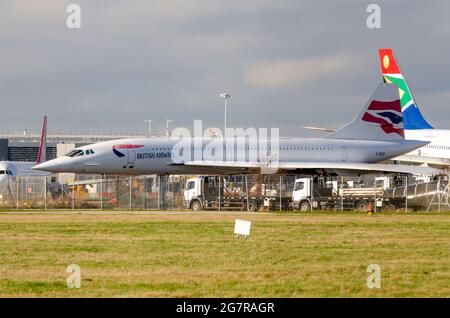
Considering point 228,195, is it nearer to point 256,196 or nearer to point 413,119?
point 256,196

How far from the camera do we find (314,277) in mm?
18891

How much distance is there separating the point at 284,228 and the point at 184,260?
11.8 meters

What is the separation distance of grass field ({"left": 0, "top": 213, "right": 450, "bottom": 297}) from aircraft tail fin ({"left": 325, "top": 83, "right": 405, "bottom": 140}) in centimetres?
4335

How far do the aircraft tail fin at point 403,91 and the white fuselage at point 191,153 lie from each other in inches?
974

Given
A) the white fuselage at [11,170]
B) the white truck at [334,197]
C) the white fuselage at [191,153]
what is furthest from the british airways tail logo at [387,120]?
the white fuselage at [11,170]

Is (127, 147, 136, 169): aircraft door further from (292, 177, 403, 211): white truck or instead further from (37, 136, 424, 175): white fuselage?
(292, 177, 403, 211): white truck

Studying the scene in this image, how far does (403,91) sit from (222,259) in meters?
92.4

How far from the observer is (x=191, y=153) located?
6994cm

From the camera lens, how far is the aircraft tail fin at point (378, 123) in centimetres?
7912

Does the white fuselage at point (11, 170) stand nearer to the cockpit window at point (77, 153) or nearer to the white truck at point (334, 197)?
the cockpit window at point (77, 153)

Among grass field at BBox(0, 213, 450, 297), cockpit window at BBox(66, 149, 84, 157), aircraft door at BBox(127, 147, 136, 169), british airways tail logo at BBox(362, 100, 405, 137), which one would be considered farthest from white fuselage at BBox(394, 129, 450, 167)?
grass field at BBox(0, 213, 450, 297)

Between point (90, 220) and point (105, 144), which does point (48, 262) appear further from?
point (105, 144)

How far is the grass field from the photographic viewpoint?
56.7 feet

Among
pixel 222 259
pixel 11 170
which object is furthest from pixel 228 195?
pixel 11 170
